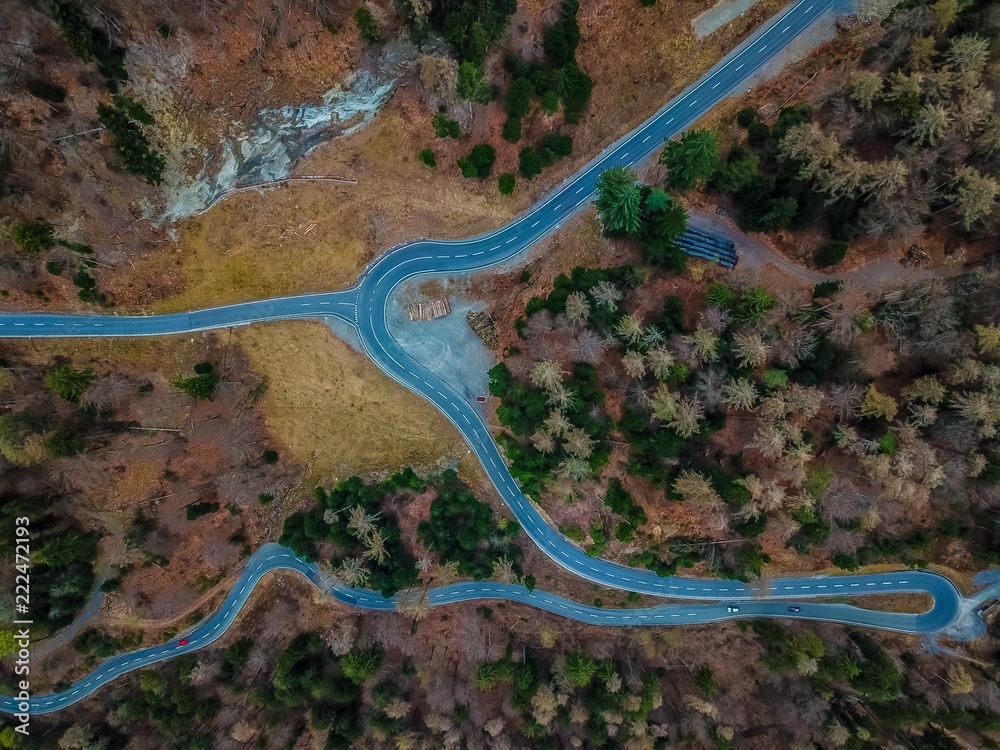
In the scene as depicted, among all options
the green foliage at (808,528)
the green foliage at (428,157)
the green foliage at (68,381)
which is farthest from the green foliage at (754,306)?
the green foliage at (68,381)

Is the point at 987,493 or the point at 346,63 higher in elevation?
the point at 346,63

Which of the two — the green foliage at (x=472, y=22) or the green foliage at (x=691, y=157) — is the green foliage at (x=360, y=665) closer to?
the green foliage at (x=691, y=157)

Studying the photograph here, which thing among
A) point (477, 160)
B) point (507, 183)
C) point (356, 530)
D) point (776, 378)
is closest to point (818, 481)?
point (776, 378)

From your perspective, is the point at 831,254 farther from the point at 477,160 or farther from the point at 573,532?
the point at 573,532

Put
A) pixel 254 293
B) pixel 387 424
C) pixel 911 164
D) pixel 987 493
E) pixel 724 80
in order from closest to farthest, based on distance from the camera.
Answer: pixel 911 164 < pixel 987 493 < pixel 724 80 < pixel 254 293 < pixel 387 424

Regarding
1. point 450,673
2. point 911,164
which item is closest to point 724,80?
point 911,164

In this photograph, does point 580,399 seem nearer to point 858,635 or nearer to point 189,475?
point 858,635
